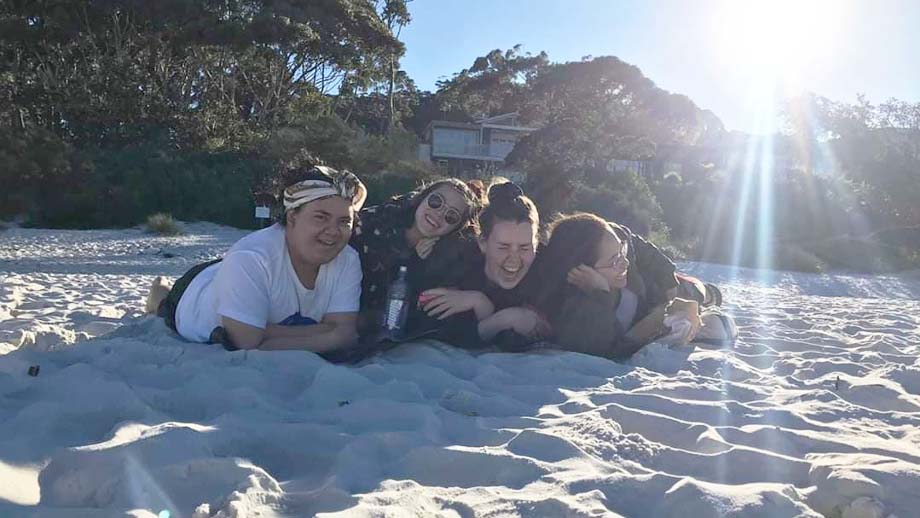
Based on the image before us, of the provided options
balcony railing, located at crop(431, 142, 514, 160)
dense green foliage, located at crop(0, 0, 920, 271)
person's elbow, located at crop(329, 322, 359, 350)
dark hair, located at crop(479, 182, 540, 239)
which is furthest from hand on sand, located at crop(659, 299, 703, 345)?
balcony railing, located at crop(431, 142, 514, 160)

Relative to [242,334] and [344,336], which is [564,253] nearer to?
[344,336]

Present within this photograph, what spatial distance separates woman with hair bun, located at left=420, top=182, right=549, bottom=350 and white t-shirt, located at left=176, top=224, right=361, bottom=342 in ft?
1.52

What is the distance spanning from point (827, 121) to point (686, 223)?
8.86m

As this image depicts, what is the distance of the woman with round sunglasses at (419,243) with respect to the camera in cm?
383

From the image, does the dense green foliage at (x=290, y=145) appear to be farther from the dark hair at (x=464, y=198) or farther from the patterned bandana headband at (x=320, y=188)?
the patterned bandana headband at (x=320, y=188)

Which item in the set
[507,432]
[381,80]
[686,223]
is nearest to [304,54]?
[381,80]

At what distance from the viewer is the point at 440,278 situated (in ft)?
12.8

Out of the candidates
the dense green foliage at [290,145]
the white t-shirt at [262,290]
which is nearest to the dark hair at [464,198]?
the white t-shirt at [262,290]

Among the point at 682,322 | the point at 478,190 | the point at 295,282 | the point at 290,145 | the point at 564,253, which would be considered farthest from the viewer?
the point at 290,145

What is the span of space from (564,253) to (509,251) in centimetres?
37

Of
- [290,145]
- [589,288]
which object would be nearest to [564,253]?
[589,288]

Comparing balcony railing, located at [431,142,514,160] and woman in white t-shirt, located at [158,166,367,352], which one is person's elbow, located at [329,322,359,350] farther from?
balcony railing, located at [431,142,514,160]

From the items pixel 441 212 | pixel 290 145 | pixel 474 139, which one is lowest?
pixel 441 212

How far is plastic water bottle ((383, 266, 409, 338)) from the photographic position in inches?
149
